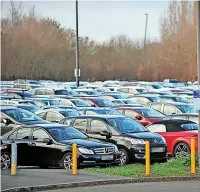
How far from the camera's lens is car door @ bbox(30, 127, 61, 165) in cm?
1590

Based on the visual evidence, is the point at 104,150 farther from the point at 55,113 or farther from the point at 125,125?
the point at 55,113

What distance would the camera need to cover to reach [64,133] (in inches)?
654

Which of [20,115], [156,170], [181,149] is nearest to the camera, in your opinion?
[156,170]

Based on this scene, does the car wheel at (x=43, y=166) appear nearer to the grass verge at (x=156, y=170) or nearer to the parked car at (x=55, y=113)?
the grass verge at (x=156, y=170)

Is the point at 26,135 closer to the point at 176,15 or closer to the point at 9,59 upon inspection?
the point at 9,59

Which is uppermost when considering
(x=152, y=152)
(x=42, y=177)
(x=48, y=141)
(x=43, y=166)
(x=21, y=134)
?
(x=21, y=134)

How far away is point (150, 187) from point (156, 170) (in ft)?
6.70

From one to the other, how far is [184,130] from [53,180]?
7174 mm

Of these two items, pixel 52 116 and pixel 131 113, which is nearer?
pixel 52 116

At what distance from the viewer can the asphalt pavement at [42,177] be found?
41.9 ft

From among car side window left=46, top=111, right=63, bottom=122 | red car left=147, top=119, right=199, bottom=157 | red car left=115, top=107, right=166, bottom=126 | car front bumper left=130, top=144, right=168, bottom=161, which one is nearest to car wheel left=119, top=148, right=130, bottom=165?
car front bumper left=130, top=144, right=168, bottom=161

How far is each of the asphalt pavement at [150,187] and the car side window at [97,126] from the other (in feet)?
16.4

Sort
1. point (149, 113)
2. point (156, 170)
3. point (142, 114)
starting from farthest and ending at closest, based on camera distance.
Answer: point (149, 113) < point (142, 114) < point (156, 170)

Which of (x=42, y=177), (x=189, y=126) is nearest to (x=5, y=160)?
(x=42, y=177)
